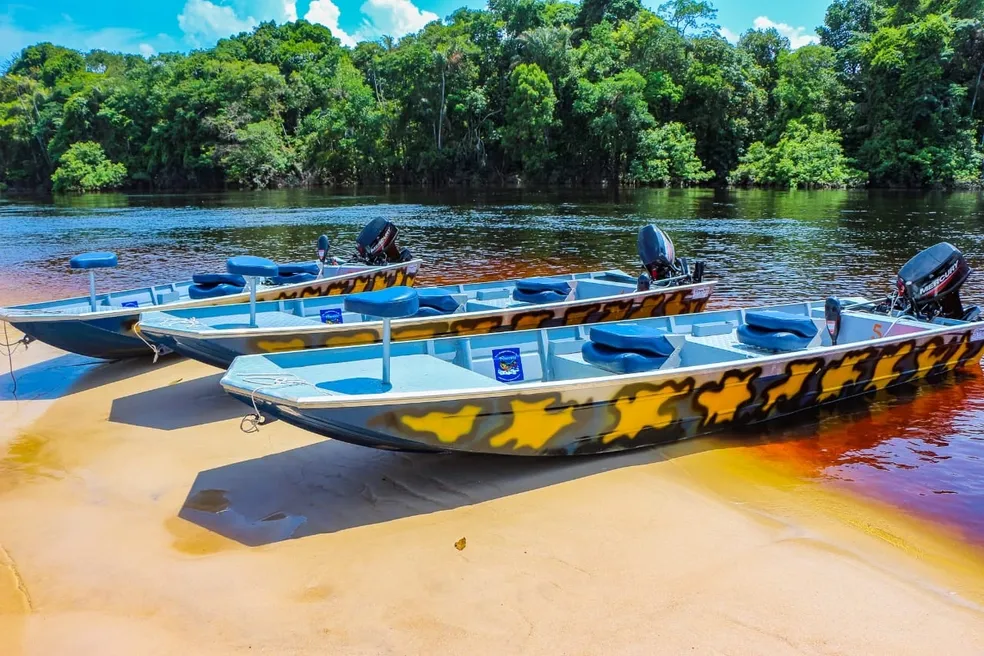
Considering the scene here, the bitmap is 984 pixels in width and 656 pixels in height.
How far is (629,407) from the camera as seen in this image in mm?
5953

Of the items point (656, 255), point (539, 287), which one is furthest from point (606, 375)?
point (656, 255)

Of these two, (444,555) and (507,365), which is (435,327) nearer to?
(507,365)

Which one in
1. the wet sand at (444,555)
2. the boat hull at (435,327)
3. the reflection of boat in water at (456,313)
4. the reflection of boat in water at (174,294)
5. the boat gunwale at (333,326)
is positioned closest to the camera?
the wet sand at (444,555)

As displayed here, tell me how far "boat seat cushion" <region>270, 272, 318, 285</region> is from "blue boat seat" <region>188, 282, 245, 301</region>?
142cm

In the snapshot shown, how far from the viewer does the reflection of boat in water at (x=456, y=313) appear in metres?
7.40

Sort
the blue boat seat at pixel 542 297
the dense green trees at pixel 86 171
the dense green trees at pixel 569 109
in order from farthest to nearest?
the dense green trees at pixel 86 171
the dense green trees at pixel 569 109
the blue boat seat at pixel 542 297

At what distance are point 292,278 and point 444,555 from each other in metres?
8.03

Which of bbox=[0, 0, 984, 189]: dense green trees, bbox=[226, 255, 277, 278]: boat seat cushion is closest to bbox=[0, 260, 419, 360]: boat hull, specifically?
bbox=[226, 255, 277, 278]: boat seat cushion

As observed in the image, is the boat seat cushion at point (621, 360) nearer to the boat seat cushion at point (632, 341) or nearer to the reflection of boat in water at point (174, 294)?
the boat seat cushion at point (632, 341)

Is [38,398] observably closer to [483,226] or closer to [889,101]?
[483,226]

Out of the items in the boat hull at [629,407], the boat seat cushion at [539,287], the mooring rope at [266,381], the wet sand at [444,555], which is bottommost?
the wet sand at [444,555]

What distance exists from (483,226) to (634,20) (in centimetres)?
4332

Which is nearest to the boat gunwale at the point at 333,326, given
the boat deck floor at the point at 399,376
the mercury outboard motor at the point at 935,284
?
the boat deck floor at the point at 399,376

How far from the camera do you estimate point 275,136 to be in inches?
2437
